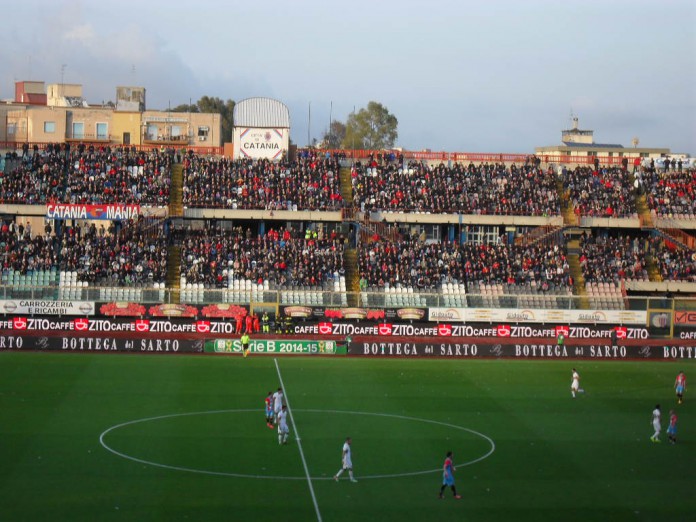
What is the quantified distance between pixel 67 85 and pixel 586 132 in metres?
68.4

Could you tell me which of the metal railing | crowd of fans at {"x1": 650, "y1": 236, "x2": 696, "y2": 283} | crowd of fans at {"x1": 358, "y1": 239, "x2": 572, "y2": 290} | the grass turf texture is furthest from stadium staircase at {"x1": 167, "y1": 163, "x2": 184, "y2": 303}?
crowd of fans at {"x1": 650, "y1": 236, "x2": 696, "y2": 283}

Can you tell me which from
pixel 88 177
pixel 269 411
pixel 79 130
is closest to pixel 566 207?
pixel 88 177

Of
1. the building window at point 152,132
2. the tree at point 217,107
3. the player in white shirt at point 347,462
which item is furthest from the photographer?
the tree at point 217,107

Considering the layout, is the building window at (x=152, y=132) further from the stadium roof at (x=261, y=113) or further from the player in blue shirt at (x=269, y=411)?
the player in blue shirt at (x=269, y=411)

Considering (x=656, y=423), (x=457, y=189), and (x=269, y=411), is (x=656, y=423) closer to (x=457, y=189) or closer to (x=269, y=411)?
(x=269, y=411)

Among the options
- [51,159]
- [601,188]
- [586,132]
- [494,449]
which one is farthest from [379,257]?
[586,132]

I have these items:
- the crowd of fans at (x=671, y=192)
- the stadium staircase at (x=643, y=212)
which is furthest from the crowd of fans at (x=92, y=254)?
the crowd of fans at (x=671, y=192)

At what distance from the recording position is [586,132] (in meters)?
135

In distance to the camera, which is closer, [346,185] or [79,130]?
[346,185]

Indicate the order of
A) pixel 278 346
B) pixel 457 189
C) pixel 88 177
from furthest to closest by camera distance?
pixel 457 189 → pixel 88 177 → pixel 278 346

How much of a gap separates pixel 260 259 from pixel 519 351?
1898 cm

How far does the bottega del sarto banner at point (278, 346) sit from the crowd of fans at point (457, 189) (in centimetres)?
1898

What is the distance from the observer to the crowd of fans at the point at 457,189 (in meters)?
73.3

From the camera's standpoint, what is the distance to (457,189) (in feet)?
246
